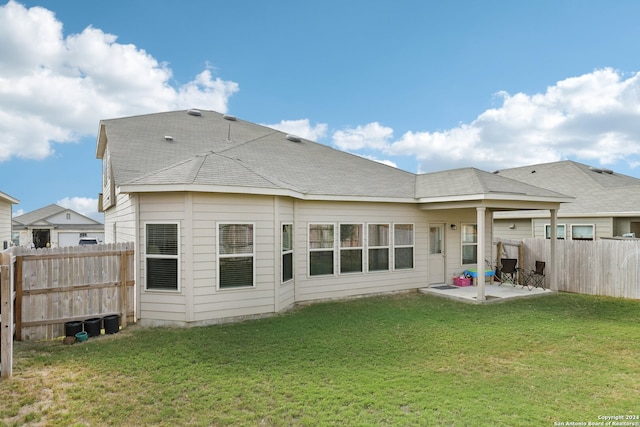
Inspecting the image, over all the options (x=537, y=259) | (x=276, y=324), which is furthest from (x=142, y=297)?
(x=537, y=259)

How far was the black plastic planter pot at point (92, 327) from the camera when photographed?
6551 millimetres

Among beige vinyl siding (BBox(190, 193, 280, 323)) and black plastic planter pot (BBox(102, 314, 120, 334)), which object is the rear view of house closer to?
beige vinyl siding (BBox(190, 193, 280, 323))

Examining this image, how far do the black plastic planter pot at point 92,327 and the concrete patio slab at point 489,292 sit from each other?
8474 mm

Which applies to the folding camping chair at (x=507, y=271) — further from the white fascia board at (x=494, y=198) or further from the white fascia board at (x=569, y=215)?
the white fascia board at (x=569, y=215)

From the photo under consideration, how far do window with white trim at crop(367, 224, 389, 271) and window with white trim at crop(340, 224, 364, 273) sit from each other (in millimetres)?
343

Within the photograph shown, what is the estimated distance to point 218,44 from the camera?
12008 mm

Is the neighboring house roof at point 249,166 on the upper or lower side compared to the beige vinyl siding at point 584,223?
upper

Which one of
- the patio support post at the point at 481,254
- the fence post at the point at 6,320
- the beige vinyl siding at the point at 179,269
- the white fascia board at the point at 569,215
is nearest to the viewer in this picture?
the fence post at the point at 6,320

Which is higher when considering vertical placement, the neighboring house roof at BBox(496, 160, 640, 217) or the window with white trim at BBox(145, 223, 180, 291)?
the neighboring house roof at BBox(496, 160, 640, 217)

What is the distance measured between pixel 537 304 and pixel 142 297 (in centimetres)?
988

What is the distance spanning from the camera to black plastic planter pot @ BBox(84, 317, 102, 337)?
21.5 ft

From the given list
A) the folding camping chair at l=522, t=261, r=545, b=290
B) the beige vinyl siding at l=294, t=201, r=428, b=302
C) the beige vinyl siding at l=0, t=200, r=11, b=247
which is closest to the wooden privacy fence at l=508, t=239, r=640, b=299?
the folding camping chair at l=522, t=261, r=545, b=290

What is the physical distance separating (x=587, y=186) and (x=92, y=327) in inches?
788

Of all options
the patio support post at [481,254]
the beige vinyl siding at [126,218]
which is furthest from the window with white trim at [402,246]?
the beige vinyl siding at [126,218]
